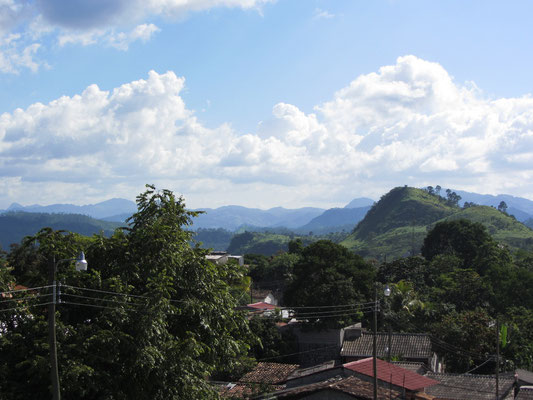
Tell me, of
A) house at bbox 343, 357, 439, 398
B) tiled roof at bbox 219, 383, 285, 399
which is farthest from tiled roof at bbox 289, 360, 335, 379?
house at bbox 343, 357, 439, 398

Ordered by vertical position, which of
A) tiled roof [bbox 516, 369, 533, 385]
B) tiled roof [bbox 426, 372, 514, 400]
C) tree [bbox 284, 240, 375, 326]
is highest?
tree [bbox 284, 240, 375, 326]

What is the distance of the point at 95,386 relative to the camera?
13812 mm

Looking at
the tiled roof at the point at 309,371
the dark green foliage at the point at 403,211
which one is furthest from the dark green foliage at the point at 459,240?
the dark green foliage at the point at 403,211

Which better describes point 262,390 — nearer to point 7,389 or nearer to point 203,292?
point 203,292

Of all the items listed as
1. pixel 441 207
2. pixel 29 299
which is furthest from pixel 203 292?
pixel 441 207

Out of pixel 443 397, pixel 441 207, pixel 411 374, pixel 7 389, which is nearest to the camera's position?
pixel 7 389

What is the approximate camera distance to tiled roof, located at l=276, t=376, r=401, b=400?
20.0m

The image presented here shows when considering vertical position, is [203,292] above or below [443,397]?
above

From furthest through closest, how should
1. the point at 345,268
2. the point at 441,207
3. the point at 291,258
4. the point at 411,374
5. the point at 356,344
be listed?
the point at 441,207
the point at 291,258
the point at 345,268
the point at 356,344
the point at 411,374

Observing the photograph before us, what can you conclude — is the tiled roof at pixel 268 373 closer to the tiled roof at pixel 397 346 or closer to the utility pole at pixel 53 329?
the tiled roof at pixel 397 346

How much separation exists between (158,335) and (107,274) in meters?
2.61

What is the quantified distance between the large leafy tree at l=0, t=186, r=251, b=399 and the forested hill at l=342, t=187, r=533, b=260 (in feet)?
291

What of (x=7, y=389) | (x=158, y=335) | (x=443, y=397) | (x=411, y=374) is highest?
(x=158, y=335)

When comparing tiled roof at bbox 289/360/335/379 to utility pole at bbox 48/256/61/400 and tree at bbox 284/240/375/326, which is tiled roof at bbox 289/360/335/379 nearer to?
tree at bbox 284/240/375/326
